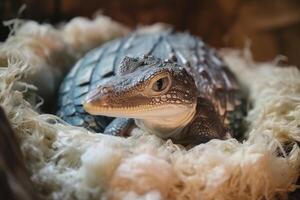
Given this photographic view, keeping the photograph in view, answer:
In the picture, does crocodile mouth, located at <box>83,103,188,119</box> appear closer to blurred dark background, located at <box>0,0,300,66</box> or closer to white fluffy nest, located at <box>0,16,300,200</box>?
white fluffy nest, located at <box>0,16,300,200</box>

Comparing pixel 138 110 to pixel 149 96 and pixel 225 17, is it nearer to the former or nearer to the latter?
pixel 149 96

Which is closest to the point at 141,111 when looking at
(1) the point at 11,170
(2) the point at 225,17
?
(1) the point at 11,170

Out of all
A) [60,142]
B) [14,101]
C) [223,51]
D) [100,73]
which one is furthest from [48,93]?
[223,51]

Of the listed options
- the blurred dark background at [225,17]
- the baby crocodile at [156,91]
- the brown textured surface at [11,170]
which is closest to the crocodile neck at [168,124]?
the baby crocodile at [156,91]

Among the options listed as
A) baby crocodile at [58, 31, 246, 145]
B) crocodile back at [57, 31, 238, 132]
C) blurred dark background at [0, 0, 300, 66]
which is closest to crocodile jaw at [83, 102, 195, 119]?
baby crocodile at [58, 31, 246, 145]

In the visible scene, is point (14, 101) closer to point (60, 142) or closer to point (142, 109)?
point (60, 142)

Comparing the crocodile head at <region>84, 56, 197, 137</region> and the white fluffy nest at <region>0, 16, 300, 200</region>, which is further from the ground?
the crocodile head at <region>84, 56, 197, 137</region>
